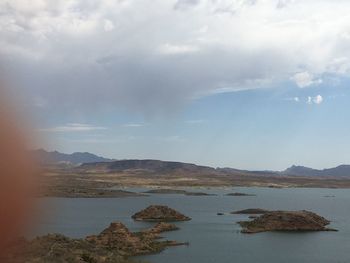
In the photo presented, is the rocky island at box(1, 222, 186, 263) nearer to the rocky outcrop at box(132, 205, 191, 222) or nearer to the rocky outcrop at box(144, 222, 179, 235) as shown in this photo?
the rocky outcrop at box(144, 222, 179, 235)

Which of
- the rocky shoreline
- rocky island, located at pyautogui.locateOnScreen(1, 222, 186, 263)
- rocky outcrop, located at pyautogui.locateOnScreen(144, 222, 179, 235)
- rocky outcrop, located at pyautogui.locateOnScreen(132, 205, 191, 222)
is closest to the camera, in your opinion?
the rocky shoreline

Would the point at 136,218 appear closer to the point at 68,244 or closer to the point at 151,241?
the point at 151,241

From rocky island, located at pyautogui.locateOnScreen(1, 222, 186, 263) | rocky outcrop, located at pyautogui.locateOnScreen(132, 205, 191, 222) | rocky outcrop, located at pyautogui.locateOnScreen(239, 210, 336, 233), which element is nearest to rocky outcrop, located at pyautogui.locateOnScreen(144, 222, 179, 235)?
rocky island, located at pyautogui.locateOnScreen(1, 222, 186, 263)

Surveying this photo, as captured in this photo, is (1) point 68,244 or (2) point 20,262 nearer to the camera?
(2) point 20,262

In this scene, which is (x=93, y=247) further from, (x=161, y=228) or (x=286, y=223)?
(x=286, y=223)

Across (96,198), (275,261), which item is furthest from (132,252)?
(96,198)

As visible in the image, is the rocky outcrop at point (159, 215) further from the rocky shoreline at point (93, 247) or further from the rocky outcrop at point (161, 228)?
the rocky shoreline at point (93, 247)

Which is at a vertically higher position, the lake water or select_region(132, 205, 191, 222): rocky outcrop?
select_region(132, 205, 191, 222): rocky outcrop

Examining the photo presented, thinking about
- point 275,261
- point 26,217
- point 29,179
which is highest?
point 29,179
